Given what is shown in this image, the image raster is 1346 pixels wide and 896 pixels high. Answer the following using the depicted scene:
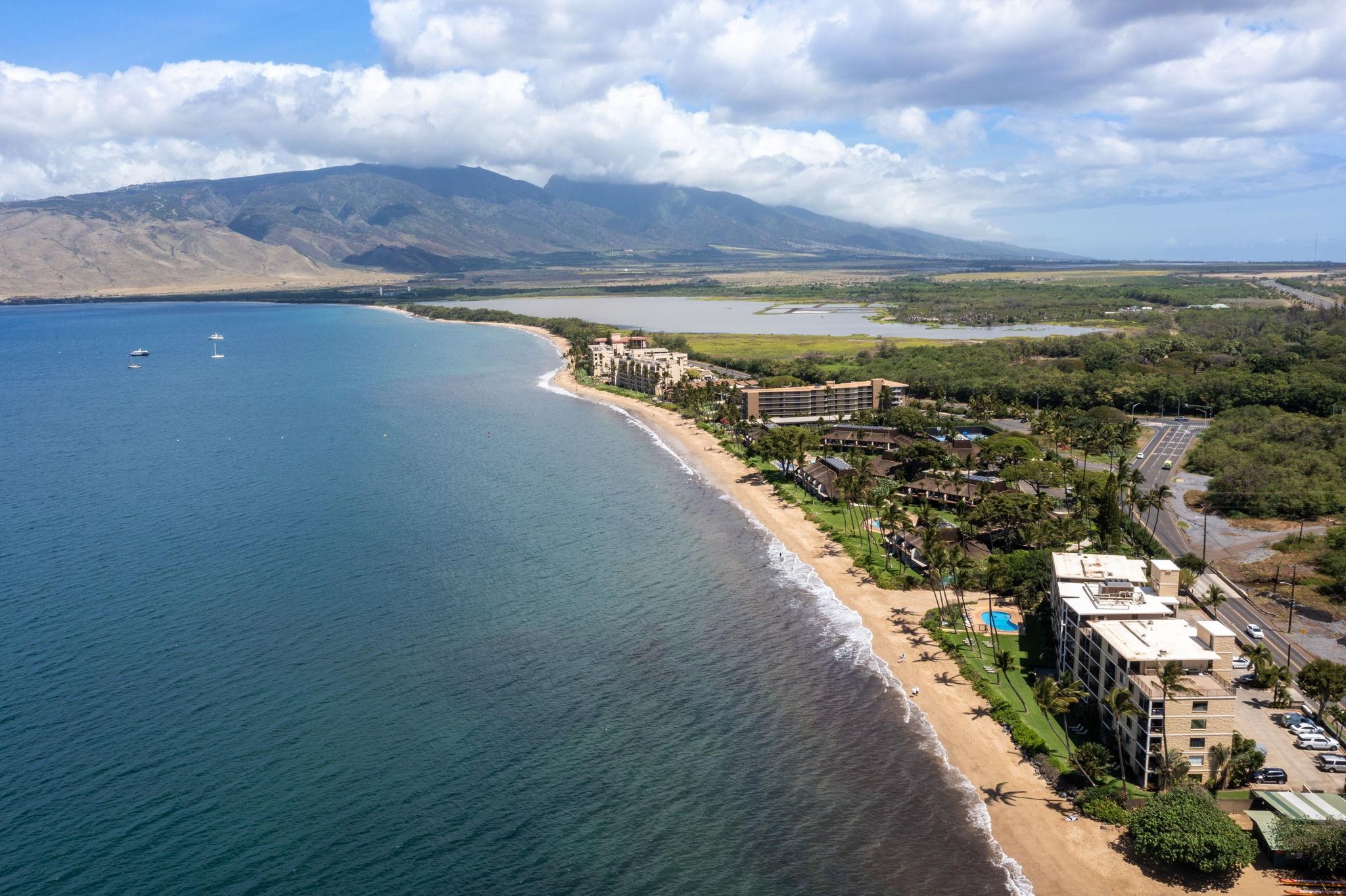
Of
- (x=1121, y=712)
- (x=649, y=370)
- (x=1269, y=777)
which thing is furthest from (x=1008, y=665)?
(x=649, y=370)

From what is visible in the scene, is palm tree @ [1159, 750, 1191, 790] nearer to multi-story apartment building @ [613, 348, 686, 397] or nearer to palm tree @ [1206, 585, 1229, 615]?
palm tree @ [1206, 585, 1229, 615]

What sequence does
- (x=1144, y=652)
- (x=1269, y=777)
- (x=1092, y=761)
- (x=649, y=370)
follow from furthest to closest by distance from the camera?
1. (x=649, y=370)
2. (x=1144, y=652)
3. (x=1092, y=761)
4. (x=1269, y=777)

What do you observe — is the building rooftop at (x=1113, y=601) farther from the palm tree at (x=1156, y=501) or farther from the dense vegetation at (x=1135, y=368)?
the dense vegetation at (x=1135, y=368)

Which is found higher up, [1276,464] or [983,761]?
→ [1276,464]

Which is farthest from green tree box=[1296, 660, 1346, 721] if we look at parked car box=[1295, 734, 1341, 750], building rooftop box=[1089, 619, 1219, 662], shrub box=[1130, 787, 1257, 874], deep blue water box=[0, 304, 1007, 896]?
deep blue water box=[0, 304, 1007, 896]

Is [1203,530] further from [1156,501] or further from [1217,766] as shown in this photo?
[1217,766]

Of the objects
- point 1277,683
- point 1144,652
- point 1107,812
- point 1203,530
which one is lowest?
point 1107,812
